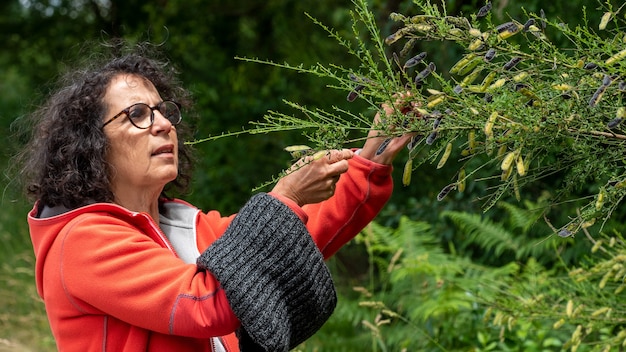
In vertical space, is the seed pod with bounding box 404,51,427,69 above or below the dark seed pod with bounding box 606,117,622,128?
below

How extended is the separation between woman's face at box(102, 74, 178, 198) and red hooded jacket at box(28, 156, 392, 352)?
5.1 inches

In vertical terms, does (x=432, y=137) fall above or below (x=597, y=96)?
below

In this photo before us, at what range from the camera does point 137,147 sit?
248cm

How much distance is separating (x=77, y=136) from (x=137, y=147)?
202 mm

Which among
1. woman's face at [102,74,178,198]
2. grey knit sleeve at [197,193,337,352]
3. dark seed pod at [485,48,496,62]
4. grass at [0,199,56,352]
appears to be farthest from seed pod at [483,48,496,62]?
grass at [0,199,56,352]

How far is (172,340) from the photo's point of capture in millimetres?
2316

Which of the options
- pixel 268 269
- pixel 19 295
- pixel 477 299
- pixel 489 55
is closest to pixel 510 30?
pixel 489 55

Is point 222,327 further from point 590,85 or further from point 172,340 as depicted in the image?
point 590,85

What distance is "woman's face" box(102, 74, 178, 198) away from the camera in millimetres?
2461

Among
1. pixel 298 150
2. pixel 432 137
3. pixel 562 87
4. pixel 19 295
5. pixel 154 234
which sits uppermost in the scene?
pixel 562 87

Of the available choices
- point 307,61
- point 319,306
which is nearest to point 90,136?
point 319,306

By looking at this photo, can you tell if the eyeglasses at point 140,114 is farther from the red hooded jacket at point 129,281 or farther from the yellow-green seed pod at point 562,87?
the yellow-green seed pod at point 562,87

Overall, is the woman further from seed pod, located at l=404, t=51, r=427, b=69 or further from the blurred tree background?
the blurred tree background

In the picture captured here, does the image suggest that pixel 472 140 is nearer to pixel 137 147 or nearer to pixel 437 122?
pixel 437 122
